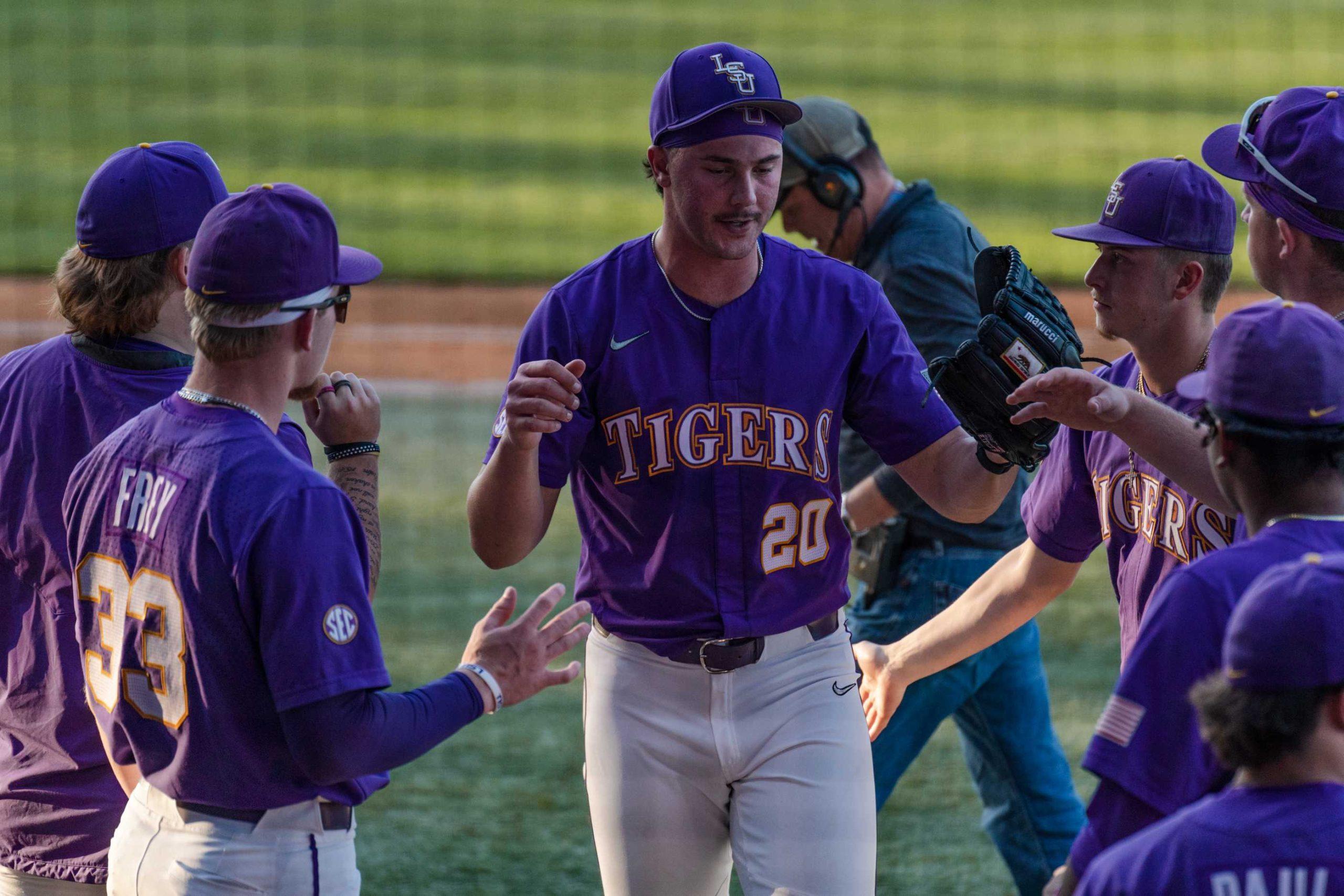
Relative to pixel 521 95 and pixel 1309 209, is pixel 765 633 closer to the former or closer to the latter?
pixel 1309 209

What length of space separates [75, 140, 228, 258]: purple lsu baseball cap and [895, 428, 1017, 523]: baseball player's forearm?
1.53 meters

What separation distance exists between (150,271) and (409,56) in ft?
73.7

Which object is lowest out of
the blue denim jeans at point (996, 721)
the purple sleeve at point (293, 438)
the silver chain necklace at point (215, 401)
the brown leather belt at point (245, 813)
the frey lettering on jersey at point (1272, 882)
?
the blue denim jeans at point (996, 721)

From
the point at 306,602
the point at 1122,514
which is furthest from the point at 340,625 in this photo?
the point at 1122,514

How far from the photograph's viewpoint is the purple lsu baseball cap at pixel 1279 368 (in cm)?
226

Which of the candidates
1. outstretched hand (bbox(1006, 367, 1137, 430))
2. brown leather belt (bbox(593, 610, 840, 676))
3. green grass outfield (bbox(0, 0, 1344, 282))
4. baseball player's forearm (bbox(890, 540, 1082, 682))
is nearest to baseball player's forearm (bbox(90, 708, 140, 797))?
brown leather belt (bbox(593, 610, 840, 676))

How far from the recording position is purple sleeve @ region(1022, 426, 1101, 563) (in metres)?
3.34

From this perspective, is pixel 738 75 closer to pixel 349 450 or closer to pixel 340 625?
pixel 349 450

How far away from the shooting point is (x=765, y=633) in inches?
129

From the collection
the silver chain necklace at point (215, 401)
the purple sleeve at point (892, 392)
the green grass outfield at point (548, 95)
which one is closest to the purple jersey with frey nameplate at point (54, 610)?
the silver chain necklace at point (215, 401)

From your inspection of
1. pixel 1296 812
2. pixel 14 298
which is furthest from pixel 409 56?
pixel 1296 812

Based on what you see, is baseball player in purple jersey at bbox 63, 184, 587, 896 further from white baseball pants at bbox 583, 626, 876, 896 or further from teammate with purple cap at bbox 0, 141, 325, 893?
white baseball pants at bbox 583, 626, 876, 896

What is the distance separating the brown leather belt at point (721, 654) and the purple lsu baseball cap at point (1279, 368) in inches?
46.7

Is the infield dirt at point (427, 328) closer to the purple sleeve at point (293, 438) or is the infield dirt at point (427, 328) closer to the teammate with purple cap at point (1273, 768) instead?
the purple sleeve at point (293, 438)
